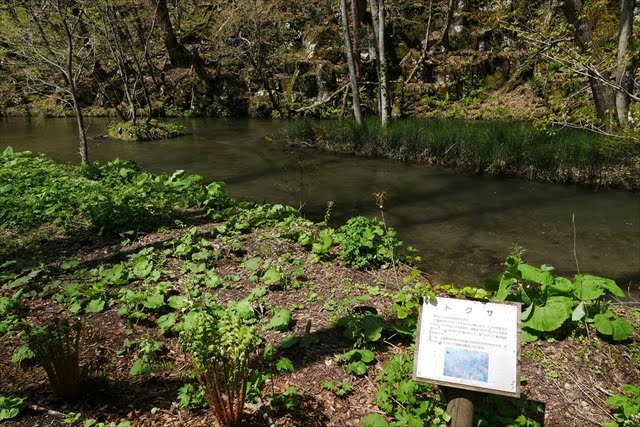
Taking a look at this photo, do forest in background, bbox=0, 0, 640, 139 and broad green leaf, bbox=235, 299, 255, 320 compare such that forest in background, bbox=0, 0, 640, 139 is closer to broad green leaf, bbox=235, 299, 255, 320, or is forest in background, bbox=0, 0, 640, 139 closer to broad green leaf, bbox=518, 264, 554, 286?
broad green leaf, bbox=518, 264, 554, 286

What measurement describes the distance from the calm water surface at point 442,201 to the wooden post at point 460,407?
292 cm

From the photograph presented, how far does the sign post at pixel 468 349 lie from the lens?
2.34 meters

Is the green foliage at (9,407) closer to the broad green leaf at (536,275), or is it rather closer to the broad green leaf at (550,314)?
the broad green leaf at (550,314)

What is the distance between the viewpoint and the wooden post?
2.37 metres

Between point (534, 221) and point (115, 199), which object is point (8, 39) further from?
point (534, 221)

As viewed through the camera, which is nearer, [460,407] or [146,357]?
[460,407]

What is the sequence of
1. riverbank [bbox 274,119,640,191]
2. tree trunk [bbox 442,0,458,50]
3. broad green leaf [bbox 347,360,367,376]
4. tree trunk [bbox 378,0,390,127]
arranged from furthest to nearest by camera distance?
1. tree trunk [bbox 442,0,458,50]
2. tree trunk [bbox 378,0,390,127]
3. riverbank [bbox 274,119,640,191]
4. broad green leaf [bbox 347,360,367,376]

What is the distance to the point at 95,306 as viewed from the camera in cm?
401

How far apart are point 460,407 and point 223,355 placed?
140 cm

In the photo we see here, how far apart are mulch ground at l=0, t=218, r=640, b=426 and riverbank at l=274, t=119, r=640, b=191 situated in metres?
6.14

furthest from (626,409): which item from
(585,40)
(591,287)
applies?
(585,40)

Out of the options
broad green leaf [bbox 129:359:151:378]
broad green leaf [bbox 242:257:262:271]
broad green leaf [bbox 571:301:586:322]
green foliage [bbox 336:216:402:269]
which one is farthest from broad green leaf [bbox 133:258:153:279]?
broad green leaf [bbox 571:301:586:322]

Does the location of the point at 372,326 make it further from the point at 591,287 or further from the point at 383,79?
the point at 383,79

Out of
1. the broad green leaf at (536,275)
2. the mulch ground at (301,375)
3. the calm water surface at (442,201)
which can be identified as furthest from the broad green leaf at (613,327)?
the calm water surface at (442,201)
